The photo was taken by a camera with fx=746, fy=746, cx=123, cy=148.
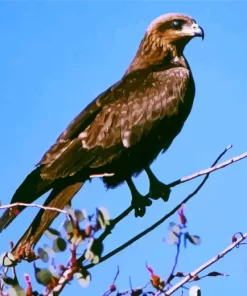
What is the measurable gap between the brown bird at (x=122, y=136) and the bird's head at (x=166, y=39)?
145mm

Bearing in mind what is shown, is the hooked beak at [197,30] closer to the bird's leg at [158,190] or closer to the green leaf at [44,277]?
the bird's leg at [158,190]

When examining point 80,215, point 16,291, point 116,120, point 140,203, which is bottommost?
point 16,291

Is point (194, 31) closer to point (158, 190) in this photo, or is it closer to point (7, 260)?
point (158, 190)

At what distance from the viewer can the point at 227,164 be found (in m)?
3.22

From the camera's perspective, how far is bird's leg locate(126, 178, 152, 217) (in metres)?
4.98

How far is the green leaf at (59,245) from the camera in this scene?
247 cm

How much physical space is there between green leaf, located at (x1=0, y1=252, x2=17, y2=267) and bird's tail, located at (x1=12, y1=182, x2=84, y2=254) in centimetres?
112

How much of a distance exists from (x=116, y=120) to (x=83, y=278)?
2.70m

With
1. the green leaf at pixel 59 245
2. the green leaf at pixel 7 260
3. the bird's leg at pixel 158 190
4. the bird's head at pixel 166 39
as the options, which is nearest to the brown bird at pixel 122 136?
the bird's leg at pixel 158 190

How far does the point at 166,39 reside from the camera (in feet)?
20.0

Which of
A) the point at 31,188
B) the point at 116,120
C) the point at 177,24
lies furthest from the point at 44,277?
the point at 177,24

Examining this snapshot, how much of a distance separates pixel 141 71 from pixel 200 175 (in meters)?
2.47

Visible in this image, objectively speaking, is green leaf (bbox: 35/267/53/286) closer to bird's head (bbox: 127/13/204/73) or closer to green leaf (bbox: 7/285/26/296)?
green leaf (bbox: 7/285/26/296)

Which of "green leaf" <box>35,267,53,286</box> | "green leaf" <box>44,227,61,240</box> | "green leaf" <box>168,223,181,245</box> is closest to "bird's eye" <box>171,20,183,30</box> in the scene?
"green leaf" <box>168,223,181,245</box>
